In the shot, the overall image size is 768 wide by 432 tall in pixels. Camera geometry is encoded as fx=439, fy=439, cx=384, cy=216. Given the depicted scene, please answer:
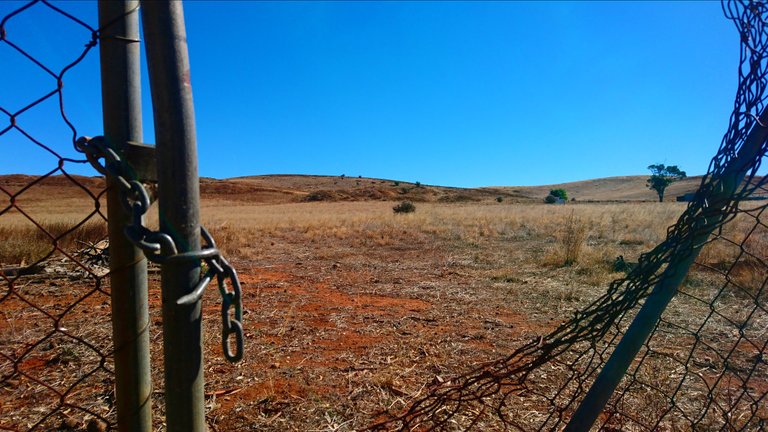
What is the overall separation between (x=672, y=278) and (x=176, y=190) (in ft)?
4.73

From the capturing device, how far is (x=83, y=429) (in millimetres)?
2061

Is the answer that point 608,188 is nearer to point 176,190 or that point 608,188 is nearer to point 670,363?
point 670,363

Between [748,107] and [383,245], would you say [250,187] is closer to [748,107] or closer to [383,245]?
[383,245]


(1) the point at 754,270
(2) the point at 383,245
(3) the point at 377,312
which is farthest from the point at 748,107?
(2) the point at 383,245

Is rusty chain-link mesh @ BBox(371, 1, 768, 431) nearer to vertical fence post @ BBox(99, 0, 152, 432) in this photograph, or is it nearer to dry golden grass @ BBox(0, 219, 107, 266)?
vertical fence post @ BBox(99, 0, 152, 432)

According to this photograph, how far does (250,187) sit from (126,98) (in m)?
72.0


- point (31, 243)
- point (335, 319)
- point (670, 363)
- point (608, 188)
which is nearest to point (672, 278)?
point (670, 363)

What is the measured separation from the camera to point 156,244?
889mm

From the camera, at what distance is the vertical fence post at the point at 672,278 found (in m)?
1.32

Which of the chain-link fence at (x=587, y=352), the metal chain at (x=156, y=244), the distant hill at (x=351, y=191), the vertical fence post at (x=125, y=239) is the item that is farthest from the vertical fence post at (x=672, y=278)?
the distant hill at (x=351, y=191)

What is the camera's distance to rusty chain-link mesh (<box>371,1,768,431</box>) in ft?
4.50

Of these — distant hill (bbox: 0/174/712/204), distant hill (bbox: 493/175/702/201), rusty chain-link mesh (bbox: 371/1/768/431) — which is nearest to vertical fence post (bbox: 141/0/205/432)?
rusty chain-link mesh (bbox: 371/1/768/431)

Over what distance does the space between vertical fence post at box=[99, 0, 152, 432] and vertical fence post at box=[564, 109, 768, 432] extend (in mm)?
1383

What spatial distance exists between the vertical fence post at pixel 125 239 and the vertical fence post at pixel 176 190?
15 cm
